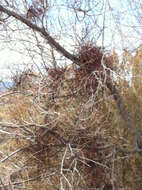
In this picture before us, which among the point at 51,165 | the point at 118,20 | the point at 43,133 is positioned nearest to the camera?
the point at 43,133

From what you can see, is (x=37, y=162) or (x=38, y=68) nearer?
(x=37, y=162)

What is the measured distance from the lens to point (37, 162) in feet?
8.56

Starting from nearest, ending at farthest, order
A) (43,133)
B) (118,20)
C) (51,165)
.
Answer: (43,133), (51,165), (118,20)

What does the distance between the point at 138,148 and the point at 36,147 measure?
959 millimetres

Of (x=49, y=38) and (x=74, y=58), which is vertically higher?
(x=49, y=38)

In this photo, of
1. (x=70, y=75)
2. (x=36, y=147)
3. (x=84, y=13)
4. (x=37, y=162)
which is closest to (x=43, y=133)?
(x=36, y=147)

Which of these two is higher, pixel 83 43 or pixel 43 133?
pixel 83 43

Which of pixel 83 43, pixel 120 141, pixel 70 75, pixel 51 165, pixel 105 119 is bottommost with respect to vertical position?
pixel 51 165

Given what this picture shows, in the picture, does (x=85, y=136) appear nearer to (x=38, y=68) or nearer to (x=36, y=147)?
(x=36, y=147)

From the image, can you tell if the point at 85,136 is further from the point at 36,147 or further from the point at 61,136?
the point at 36,147

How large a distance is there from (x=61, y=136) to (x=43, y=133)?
0.67 feet

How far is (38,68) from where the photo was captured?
2.88m

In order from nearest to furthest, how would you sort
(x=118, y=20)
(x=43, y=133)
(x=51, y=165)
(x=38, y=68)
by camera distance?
(x=43, y=133)
(x=51, y=165)
(x=38, y=68)
(x=118, y=20)

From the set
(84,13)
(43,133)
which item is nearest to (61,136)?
(43,133)
